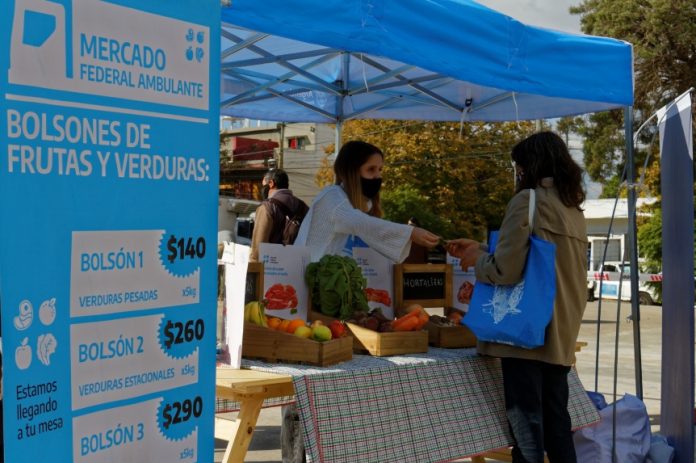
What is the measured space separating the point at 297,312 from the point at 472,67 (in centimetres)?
136

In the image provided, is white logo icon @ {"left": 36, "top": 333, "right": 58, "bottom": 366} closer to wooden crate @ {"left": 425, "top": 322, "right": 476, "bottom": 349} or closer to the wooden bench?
the wooden bench

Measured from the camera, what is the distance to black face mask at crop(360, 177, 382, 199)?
4.12 meters

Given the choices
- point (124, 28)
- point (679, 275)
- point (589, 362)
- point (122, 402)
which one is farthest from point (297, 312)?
point (589, 362)

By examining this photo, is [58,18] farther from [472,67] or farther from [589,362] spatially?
[589,362]

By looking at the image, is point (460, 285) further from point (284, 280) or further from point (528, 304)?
point (284, 280)

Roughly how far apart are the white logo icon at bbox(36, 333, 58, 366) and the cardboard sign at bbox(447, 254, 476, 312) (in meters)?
2.76

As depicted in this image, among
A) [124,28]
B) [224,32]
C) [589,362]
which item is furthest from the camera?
[589,362]

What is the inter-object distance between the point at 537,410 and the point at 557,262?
2.14ft

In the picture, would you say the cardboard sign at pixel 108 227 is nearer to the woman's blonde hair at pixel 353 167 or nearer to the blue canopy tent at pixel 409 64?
the blue canopy tent at pixel 409 64

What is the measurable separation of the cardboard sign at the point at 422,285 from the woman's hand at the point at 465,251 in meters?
0.25

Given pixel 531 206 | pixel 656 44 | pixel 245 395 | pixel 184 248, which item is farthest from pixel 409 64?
pixel 656 44

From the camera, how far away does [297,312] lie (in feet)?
11.8

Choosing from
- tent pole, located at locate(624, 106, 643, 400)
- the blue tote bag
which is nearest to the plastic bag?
tent pole, located at locate(624, 106, 643, 400)

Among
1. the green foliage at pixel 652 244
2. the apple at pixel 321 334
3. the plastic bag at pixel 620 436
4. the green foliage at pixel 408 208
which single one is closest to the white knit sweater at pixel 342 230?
→ the apple at pixel 321 334
